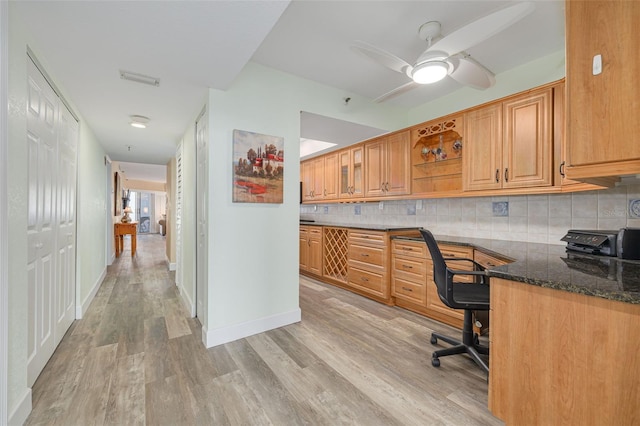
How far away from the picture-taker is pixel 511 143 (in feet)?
8.12

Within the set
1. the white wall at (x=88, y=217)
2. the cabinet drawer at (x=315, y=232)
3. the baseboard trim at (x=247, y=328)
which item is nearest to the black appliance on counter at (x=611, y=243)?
the baseboard trim at (x=247, y=328)

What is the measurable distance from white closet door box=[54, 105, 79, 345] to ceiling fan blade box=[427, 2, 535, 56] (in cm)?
312

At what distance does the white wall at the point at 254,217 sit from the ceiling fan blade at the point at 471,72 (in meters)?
1.41

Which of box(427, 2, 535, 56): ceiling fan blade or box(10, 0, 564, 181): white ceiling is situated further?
box(10, 0, 564, 181): white ceiling

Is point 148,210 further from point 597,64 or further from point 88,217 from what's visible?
point 597,64

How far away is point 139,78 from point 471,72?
8.45 feet

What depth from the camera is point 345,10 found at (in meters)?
1.87

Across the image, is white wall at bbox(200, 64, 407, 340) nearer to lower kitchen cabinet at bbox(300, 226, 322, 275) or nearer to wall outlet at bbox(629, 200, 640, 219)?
lower kitchen cabinet at bbox(300, 226, 322, 275)

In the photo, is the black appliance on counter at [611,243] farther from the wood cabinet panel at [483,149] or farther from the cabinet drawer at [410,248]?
the cabinet drawer at [410,248]

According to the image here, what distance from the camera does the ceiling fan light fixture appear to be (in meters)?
1.77

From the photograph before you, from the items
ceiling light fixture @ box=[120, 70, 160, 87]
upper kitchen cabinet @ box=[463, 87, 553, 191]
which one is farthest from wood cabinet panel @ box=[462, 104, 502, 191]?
ceiling light fixture @ box=[120, 70, 160, 87]

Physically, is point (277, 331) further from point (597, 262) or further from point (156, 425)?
point (597, 262)

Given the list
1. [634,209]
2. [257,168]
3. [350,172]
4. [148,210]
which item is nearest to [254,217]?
[257,168]

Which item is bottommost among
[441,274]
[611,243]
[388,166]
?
[441,274]
